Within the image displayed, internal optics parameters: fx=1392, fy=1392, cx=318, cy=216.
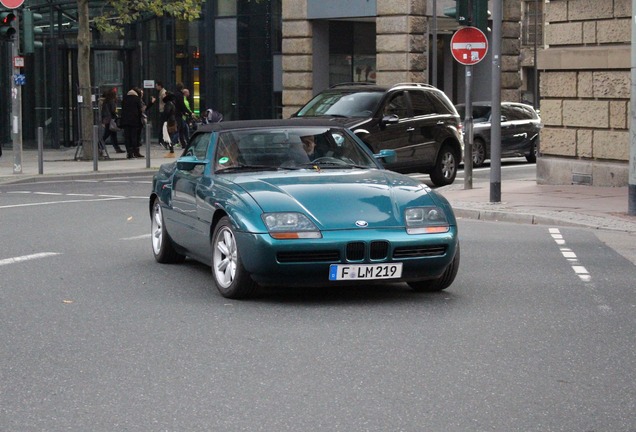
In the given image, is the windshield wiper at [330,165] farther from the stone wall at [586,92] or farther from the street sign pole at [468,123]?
the stone wall at [586,92]

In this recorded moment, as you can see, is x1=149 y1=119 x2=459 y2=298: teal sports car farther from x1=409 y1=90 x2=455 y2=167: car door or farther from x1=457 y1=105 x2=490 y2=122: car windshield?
x1=457 y1=105 x2=490 y2=122: car windshield

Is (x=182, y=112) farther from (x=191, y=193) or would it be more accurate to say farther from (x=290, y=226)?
(x=290, y=226)

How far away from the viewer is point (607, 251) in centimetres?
1367

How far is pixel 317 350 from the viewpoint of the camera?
311 inches

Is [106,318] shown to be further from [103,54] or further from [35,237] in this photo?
[103,54]

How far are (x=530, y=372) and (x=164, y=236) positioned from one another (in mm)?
5559

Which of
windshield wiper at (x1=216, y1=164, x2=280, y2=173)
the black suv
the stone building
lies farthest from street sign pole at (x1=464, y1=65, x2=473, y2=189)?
the stone building

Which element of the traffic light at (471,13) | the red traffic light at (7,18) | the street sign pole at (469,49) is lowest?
the street sign pole at (469,49)

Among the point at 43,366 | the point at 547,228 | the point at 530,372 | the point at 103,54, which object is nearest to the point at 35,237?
the point at 547,228

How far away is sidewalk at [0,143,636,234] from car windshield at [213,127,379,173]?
18.2ft

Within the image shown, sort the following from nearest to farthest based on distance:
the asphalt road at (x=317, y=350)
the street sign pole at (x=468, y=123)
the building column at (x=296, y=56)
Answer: the asphalt road at (x=317, y=350)
the street sign pole at (x=468, y=123)
the building column at (x=296, y=56)

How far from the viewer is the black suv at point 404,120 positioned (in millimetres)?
22766

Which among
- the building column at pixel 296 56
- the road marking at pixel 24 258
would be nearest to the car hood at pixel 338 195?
the road marking at pixel 24 258

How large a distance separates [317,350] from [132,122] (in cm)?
2720
